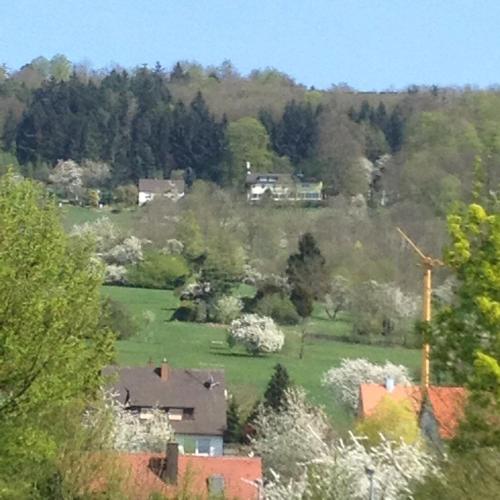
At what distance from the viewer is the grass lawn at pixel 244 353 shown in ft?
134

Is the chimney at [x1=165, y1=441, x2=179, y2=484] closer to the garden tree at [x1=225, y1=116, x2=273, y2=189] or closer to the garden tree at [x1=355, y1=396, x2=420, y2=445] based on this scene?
the garden tree at [x1=355, y1=396, x2=420, y2=445]

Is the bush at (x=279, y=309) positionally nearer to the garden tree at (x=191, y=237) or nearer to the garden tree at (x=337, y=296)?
the garden tree at (x=337, y=296)

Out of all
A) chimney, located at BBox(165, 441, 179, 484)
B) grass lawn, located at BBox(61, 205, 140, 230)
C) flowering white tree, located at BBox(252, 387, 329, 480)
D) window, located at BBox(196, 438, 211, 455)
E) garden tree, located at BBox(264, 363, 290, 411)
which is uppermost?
chimney, located at BBox(165, 441, 179, 484)

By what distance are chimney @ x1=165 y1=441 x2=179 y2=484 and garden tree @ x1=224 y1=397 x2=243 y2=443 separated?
14860 mm

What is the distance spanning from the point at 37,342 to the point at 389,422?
34.3ft

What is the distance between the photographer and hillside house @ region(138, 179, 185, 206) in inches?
3067

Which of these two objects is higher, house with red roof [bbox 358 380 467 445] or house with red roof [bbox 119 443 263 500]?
house with red roof [bbox 358 380 467 445]

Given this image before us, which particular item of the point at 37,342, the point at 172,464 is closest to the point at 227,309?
the point at 172,464

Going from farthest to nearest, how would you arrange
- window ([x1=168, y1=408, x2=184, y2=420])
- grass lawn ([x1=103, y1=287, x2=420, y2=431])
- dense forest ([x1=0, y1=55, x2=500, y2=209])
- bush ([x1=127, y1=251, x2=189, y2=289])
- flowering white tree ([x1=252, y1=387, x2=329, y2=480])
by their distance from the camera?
1. dense forest ([x1=0, y1=55, x2=500, y2=209])
2. bush ([x1=127, y1=251, x2=189, y2=289])
3. grass lawn ([x1=103, y1=287, x2=420, y2=431])
4. window ([x1=168, y1=408, x2=184, y2=420])
5. flowering white tree ([x1=252, y1=387, x2=329, y2=480])

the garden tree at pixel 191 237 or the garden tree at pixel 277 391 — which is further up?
the garden tree at pixel 277 391

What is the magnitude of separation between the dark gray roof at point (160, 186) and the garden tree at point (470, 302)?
214 feet

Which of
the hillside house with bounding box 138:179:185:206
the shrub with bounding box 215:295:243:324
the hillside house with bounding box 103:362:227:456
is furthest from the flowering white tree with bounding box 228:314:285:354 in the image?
the hillside house with bounding box 138:179:185:206

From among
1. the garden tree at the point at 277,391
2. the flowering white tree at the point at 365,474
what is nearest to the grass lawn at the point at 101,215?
the garden tree at the point at 277,391

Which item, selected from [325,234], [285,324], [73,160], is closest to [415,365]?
[285,324]
